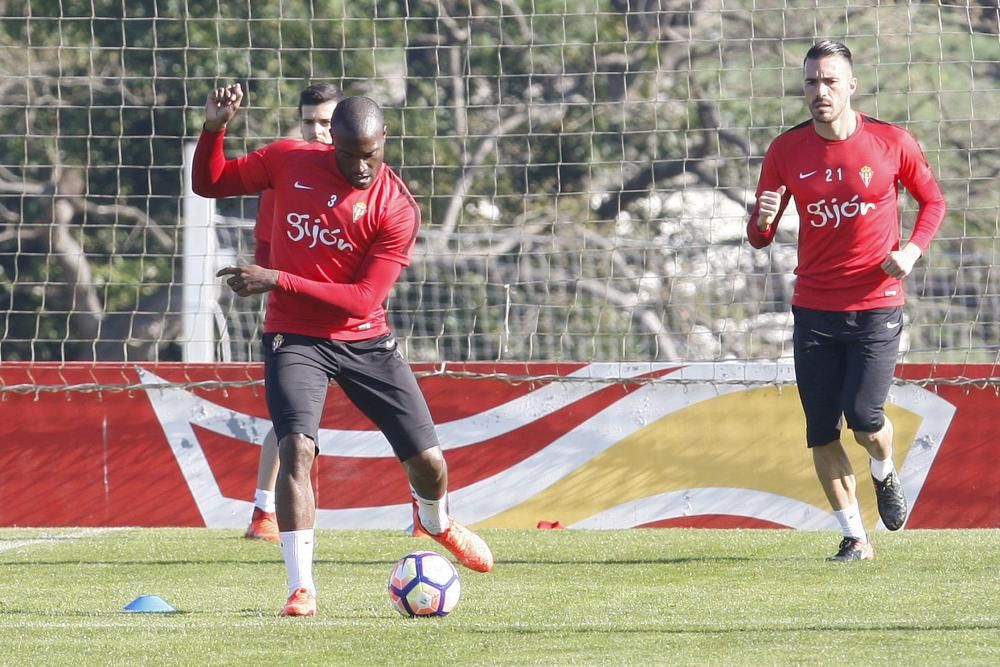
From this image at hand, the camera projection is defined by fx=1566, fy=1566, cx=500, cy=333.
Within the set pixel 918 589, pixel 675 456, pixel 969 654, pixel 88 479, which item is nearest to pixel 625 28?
pixel 675 456

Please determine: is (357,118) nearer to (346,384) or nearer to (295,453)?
(346,384)

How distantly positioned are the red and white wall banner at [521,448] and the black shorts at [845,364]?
2.49 metres

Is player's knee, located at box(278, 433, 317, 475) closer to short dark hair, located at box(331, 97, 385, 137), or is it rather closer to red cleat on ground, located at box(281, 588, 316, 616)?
red cleat on ground, located at box(281, 588, 316, 616)

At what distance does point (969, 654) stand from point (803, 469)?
526 centimetres

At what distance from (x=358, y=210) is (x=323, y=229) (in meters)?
0.17

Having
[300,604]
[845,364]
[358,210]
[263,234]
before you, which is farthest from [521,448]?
[300,604]

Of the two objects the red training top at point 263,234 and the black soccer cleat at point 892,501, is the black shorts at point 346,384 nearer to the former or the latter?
the red training top at point 263,234

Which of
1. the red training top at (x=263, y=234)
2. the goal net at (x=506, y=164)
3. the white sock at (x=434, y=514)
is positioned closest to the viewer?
the white sock at (x=434, y=514)

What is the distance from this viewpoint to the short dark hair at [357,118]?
632 cm

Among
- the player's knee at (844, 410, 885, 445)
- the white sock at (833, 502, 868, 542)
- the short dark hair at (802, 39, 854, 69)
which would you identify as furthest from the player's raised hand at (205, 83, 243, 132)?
the white sock at (833, 502, 868, 542)

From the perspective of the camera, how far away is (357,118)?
6320 millimetres

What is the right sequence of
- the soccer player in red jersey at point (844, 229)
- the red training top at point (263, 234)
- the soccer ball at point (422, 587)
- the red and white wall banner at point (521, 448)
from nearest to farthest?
the soccer ball at point (422, 587), the soccer player in red jersey at point (844, 229), the red training top at point (263, 234), the red and white wall banner at point (521, 448)

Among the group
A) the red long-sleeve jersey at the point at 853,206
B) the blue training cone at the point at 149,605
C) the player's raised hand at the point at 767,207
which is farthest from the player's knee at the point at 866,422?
the blue training cone at the point at 149,605

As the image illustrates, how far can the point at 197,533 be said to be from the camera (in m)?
9.94
